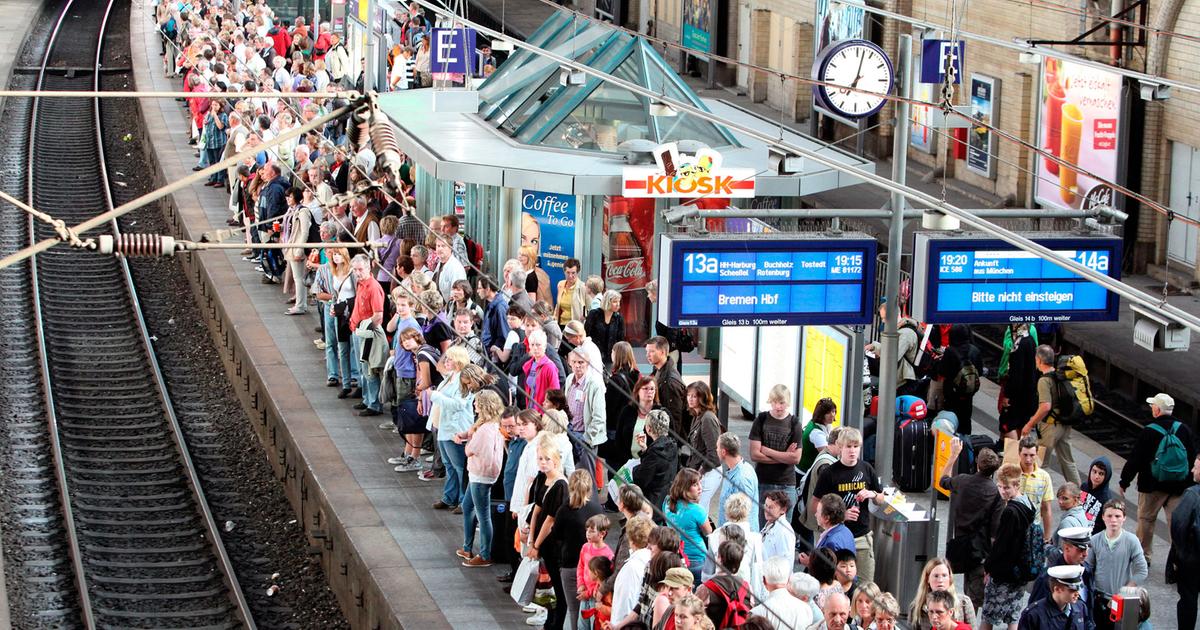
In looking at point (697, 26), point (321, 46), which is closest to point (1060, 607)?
point (321, 46)

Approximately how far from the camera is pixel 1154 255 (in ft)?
97.4

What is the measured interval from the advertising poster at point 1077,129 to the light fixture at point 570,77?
8513mm

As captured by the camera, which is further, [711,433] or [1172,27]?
[1172,27]

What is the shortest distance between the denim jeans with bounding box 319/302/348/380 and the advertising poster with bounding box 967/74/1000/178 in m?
17.6

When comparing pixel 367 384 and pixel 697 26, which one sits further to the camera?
pixel 697 26

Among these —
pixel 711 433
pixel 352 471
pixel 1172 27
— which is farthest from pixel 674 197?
pixel 1172 27

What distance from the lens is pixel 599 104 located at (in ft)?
76.2

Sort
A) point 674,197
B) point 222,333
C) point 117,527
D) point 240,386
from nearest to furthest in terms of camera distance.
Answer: point 117,527
point 674,197
point 240,386
point 222,333

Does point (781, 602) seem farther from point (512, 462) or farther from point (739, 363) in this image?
point (739, 363)

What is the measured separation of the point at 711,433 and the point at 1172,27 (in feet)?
54.4

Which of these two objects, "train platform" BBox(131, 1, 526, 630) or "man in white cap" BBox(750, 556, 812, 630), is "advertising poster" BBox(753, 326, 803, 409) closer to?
"train platform" BBox(131, 1, 526, 630)

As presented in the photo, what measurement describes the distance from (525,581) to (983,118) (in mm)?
23959

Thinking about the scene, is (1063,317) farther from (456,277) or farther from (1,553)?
(1,553)

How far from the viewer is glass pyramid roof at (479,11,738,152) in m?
23.0
